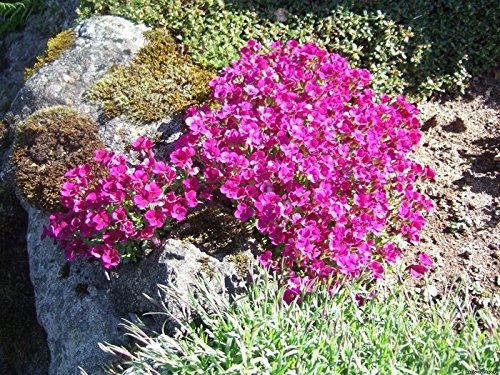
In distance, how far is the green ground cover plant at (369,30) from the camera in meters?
4.60

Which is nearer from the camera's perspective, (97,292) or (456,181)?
(97,292)

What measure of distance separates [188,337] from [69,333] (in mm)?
866

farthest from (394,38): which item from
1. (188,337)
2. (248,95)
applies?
(188,337)

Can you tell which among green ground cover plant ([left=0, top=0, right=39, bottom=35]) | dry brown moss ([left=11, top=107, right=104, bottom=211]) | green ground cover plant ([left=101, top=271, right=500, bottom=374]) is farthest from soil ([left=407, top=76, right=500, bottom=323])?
green ground cover plant ([left=0, top=0, right=39, bottom=35])

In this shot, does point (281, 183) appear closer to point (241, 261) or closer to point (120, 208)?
point (241, 261)

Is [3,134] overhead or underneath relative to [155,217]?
underneath

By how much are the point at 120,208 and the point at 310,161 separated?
98cm

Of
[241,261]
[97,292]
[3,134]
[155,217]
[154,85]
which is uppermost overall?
[154,85]

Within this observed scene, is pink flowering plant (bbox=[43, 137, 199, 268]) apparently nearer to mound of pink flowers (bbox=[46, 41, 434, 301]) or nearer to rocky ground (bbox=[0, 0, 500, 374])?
mound of pink flowers (bbox=[46, 41, 434, 301])

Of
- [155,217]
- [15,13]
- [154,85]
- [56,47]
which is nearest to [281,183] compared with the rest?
[155,217]

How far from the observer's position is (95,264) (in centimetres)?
371

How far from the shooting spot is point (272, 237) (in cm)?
325

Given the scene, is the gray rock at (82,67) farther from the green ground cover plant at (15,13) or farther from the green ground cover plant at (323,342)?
the green ground cover plant at (323,342)

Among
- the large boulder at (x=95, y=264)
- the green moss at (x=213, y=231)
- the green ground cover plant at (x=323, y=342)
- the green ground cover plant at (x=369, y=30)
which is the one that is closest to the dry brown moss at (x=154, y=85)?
the large boulder at (x=95, y=264)
